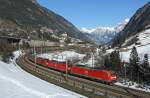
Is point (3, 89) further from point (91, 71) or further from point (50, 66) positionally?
point (50, 66)

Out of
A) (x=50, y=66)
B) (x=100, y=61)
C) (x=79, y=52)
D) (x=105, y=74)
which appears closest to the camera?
(x=105, y=74)

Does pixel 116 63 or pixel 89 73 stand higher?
pixel 116 63

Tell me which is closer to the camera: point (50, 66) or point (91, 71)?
point (91, 71)

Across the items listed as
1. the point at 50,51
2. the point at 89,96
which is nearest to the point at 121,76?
the point at 89,96

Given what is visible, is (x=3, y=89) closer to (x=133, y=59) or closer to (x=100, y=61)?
(x=133, y=59)

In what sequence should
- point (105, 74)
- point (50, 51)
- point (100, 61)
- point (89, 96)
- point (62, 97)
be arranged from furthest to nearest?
point (50, 51), point (100, 61), point (105, 74), point (89, 96), point (62, 97)

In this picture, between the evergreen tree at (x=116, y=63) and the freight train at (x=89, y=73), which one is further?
the evergreen tree at (x=116, y=63)

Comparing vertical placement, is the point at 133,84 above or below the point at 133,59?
below

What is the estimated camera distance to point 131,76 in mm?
84688

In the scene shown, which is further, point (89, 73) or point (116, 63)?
point (116, 63)

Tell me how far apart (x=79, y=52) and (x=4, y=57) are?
202 feet

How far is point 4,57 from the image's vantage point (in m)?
116

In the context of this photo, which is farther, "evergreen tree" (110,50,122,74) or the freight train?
"evergreen tree" (110,50,122,74)

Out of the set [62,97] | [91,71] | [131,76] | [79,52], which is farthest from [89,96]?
[79,52]
